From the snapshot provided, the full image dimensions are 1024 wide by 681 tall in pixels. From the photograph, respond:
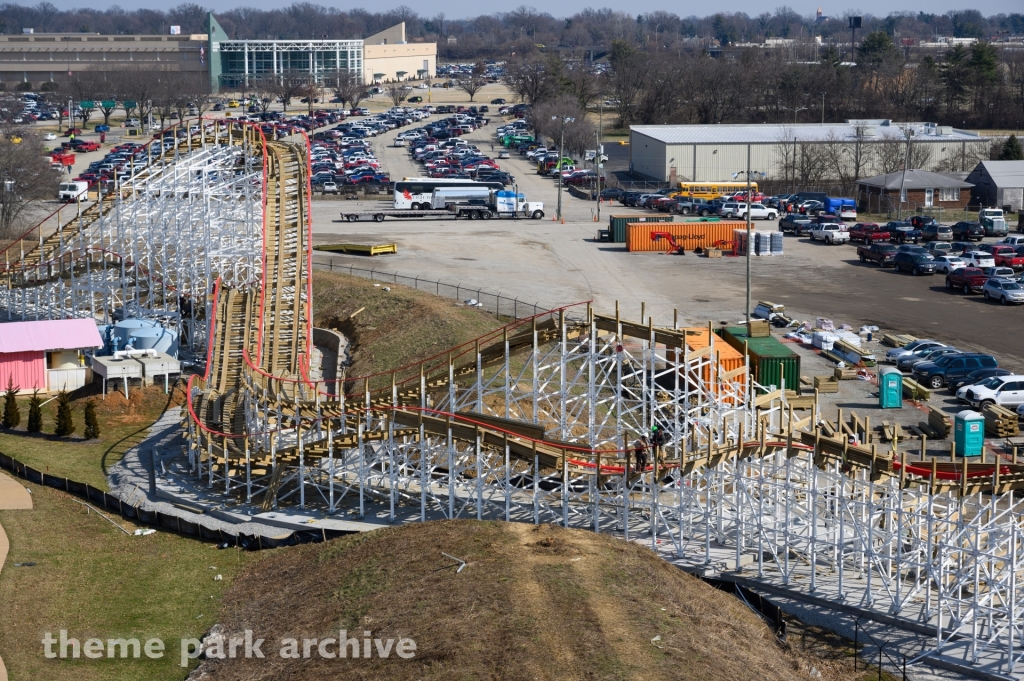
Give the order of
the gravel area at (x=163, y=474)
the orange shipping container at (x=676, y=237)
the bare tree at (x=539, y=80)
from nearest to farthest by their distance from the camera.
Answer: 1. the gravel area at (x=163, y=474)
2. the orange shipping container at (x=676, y=237)
3. the bare tree at (x=539, y=80)

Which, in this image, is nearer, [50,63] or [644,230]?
[644,230]

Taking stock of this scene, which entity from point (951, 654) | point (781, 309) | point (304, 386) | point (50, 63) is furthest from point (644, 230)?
point (50, 63)

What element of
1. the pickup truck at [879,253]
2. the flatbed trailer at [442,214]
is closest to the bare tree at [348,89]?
the flatbed trailer at [442,214]

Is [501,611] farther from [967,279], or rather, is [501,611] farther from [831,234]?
[831,234]

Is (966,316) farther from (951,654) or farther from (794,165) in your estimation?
(794,165)

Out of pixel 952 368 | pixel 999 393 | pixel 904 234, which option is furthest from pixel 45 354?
pixel 904 234

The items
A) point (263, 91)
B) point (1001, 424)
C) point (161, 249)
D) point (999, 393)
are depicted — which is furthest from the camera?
point (263, 91)

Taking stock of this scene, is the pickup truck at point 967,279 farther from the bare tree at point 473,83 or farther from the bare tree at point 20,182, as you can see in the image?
the bare tree at point 473,83
